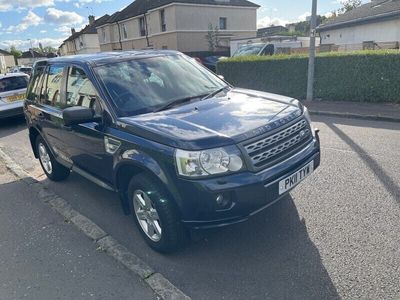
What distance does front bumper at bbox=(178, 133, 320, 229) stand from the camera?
2646mm

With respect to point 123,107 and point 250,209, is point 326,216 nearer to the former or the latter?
point 250,209

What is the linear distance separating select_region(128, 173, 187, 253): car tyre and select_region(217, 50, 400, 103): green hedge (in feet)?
25.3

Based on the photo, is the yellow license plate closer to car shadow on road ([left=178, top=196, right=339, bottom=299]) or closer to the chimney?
car shadow on road ([left=178, top=196, right=339, bottom=299])

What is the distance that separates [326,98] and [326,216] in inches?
277

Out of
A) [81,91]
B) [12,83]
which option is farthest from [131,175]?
[12,83]

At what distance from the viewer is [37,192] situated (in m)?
4.99

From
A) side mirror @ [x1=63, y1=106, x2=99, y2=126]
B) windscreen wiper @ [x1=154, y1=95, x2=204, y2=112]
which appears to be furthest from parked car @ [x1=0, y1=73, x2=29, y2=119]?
windscreen wiper @ [x1=154, y1=95, x2=204, y2=112]

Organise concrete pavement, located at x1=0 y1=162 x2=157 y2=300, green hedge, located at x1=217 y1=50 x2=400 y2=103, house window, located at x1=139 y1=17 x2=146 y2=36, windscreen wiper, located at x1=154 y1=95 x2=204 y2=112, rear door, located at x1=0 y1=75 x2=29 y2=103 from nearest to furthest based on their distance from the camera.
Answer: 1. concrete pavement, located at x1=0 y1=162 x2=157 y2=300
2. windscreen wiper, located at x1=154 y1=95 x2=204 y2=112
3. green hedge, located at x1=217 y1=50 x2=400 y2=103
4. rear door, located at x1=0 y1=75 x2=29 y2=103
5. house window, located at x1=139 y1=17 x2=146 y2=36

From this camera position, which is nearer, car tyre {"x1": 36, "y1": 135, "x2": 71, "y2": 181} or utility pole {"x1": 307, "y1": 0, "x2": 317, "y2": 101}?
car tyre {"x1": 36, "y1": 135, "x2": 71, "y2": 181}

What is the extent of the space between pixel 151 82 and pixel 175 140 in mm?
1267

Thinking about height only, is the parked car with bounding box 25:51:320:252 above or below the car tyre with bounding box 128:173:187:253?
above

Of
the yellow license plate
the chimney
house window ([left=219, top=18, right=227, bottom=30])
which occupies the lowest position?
the yellow license plate

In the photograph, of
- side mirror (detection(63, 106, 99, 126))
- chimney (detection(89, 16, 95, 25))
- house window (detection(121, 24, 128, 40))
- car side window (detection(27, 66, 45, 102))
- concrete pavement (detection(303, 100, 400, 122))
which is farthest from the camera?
chimney (detection(89, 16, 95, 25))

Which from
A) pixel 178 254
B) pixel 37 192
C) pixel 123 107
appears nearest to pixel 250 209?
pixel 178 254
